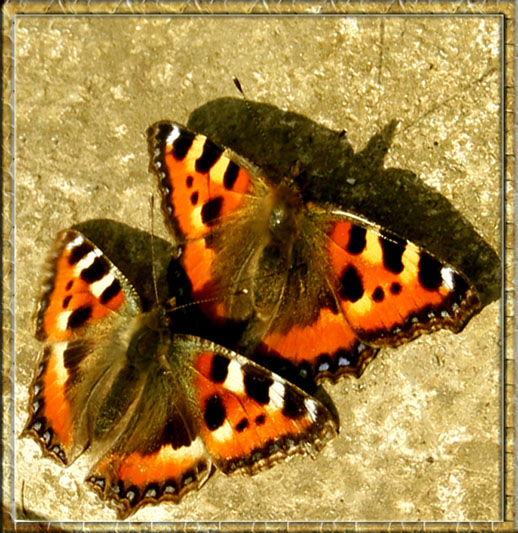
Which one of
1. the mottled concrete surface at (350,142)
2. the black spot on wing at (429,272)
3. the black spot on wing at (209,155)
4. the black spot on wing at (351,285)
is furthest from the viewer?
the mottled concrete surface at (350,142)

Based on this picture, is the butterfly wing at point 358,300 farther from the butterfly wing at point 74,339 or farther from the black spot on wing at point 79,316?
the black spot on wing at point 79,316

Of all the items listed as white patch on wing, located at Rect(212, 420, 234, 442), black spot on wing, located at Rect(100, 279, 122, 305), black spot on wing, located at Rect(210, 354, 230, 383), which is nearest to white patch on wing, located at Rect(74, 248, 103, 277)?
black spot on wing, located at Rect(100, 279, 122, 305)

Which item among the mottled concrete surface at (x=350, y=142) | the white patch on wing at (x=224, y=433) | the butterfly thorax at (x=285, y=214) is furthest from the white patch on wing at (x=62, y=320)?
the butterfly thorax at (x=285, y=214)

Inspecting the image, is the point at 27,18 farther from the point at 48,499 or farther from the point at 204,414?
the point at 48,499

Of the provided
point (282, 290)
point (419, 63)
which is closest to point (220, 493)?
point (282, 290)

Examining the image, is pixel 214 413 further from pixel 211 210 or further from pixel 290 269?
pixel 211 210

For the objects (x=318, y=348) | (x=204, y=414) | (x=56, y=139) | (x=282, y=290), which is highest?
(x=56, y=139)
